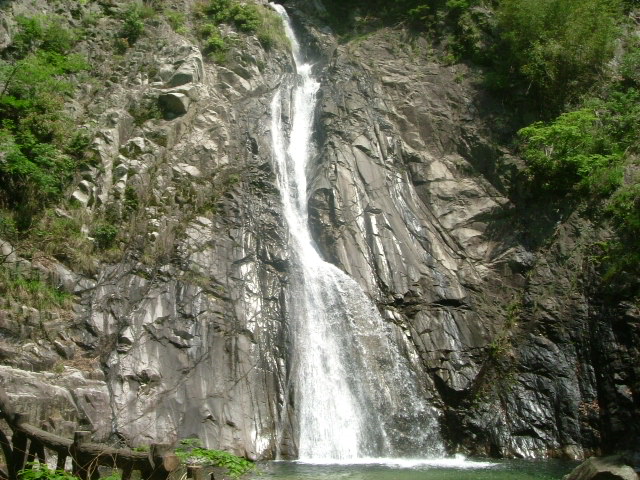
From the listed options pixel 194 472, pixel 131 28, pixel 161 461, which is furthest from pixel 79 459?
pixel 131 28

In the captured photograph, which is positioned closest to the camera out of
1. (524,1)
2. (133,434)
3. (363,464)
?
(133,434)

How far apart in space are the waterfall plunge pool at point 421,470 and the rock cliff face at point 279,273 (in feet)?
3.55

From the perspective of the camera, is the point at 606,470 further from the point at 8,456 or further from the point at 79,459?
the point at 8,456

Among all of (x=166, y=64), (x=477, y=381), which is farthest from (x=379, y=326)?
(x=166, y=64)

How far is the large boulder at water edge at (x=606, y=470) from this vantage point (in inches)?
323

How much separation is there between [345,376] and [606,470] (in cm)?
772

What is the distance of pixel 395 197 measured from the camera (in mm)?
19875

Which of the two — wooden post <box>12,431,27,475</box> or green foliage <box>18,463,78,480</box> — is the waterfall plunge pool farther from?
green foliage <box>18,463,78,480</box>

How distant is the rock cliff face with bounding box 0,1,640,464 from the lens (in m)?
13.2

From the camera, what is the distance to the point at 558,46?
73.1 ft

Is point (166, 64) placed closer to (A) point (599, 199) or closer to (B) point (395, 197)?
(B) point (395, 197)

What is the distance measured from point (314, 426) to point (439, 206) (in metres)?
9.26

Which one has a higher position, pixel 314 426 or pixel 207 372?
pixel 207 372

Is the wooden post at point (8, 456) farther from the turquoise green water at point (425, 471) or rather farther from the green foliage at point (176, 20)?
the green foliage at point (176, 20)
